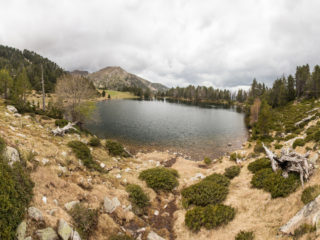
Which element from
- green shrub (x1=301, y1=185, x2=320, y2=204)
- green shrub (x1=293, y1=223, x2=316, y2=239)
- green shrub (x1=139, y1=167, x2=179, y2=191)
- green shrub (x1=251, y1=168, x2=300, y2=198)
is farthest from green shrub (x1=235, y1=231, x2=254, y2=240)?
green shrub (x1=139, y1=167, x2=179, y2=191)

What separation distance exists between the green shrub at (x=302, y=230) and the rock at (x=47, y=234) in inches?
356

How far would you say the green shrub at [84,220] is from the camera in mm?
6502

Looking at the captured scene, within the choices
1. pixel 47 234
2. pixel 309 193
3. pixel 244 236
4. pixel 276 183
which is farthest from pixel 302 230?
pixel 47 234

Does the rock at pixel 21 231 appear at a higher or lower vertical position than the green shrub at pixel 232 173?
higher

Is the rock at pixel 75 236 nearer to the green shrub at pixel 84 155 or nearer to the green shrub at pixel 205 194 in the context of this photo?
the green shrub at pixel 205 194

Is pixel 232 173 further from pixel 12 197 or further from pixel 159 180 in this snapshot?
pixel 12 197

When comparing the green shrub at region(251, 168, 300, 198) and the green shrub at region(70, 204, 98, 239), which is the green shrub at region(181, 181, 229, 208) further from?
the green shrub at region(70, 204, 98, 239)

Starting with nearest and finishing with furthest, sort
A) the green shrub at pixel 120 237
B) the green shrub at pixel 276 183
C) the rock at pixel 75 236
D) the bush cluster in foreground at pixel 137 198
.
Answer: the rock at pixel 75 236
the green shrub at pixel 120 237
the green shrub at pixel 276 183
the bush cluster in foreground at pixel 137 198

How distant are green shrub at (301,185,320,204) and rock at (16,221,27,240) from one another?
39.6 feet

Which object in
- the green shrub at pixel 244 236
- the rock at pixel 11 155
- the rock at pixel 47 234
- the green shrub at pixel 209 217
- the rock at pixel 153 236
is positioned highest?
the rock at pixel 11 155

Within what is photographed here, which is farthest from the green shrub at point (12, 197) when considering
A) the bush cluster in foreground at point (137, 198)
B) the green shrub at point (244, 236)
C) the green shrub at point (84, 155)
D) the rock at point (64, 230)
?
the green shrub at point (244, 236)

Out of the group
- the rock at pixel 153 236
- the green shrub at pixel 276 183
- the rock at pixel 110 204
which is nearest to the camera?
the rock at pixel 153 236

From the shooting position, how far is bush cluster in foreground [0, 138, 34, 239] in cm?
477

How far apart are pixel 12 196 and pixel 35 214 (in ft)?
3.61
